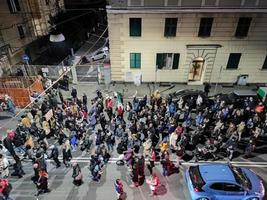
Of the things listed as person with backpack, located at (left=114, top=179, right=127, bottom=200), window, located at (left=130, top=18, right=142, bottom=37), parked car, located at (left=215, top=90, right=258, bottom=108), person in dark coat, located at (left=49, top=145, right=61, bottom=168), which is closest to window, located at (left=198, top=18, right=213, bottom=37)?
window, located at (left=130, top=18, right=142, bottom=37)

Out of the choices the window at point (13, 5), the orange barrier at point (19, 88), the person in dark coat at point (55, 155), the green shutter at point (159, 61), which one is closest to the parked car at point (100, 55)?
the green shutter at point (159, 61)

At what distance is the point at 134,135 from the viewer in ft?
49.7

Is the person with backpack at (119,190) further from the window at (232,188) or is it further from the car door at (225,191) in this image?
the window at (232,188)

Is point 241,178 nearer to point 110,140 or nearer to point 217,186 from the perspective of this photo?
point 217,186

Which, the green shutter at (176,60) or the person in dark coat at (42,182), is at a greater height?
the green shutter at (176,60)

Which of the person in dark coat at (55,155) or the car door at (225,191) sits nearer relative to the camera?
the car door at (225,191)

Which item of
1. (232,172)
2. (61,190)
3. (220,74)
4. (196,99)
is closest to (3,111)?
(61,190)

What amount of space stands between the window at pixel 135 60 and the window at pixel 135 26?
5.88 feet

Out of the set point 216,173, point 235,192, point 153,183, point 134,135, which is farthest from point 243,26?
point 153,183

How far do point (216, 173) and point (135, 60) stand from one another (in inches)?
523

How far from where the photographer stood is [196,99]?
756 inches

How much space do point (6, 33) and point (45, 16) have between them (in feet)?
24.1

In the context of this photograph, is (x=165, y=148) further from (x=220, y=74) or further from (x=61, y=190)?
(x=220, y=74)

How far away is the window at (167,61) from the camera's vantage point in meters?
22.7
